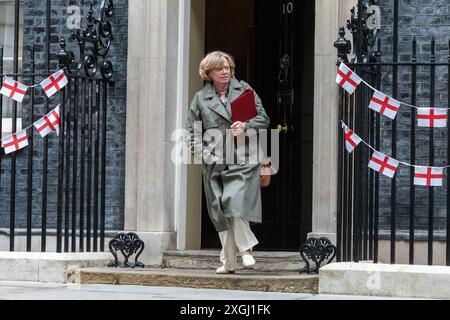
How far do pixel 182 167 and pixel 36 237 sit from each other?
149 cm

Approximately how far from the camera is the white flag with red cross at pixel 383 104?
8984 millimetres

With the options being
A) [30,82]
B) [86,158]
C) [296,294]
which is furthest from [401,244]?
[30,82]

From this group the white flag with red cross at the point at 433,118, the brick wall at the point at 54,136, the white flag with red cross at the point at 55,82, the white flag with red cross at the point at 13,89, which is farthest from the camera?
the brick wall at the point at 54,136

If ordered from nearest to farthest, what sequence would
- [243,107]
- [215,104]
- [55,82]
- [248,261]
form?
[248,261] < [243,107] < [215,104] < [55,82]

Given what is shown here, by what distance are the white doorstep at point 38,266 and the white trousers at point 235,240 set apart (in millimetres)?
1255

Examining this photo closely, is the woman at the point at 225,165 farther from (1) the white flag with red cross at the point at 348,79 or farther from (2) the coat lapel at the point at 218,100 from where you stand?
(1) the white flag with red cross at the point at 348,79

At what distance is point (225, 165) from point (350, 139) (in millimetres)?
1053

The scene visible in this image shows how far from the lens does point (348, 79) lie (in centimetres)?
905

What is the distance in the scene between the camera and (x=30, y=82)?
11023 millimetres

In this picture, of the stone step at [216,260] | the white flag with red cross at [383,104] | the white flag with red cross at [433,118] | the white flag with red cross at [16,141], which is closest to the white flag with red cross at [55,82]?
the white flag with red cross at [16,141]

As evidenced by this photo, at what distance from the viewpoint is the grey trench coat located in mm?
9367

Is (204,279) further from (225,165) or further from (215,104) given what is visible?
(215,104)
